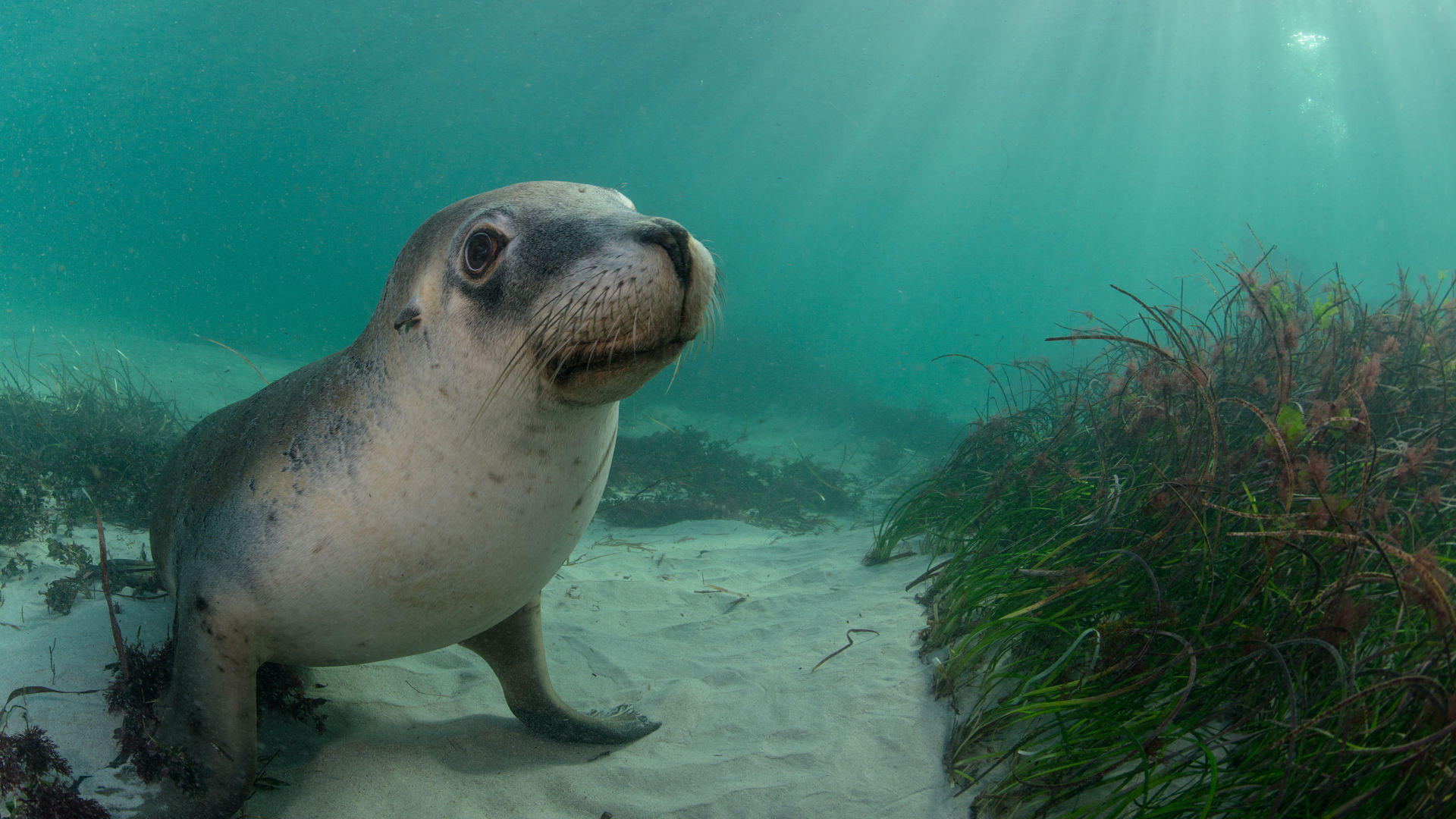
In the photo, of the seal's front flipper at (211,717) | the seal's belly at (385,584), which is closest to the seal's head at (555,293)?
the seal's belly at (385,584)

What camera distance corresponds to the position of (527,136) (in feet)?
218

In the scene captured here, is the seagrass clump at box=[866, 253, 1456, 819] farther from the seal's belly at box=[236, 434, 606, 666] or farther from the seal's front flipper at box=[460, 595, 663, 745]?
the seal's belly at box=[236, 434, 606, 666]

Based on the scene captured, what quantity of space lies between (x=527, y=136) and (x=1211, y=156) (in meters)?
72.4

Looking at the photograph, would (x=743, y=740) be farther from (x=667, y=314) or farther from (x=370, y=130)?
(x=370, y=130)

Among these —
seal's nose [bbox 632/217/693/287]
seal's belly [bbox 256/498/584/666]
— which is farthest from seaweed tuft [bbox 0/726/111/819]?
seal's nose [bbox 632/217/693/287]

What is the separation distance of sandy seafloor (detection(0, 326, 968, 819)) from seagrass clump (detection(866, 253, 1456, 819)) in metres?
0.29

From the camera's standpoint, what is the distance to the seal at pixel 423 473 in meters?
1.50

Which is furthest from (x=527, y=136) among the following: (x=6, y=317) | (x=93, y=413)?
(x=93, y=413)

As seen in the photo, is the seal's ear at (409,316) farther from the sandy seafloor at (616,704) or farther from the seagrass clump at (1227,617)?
the seagrass clump at (1227,617)

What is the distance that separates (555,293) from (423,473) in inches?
23.9

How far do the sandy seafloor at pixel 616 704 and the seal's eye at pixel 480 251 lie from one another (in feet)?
5.19

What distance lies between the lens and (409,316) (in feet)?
5.53

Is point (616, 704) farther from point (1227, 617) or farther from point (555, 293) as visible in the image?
point (1227, 617)

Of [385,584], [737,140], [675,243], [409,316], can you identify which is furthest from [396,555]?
[737,140]
